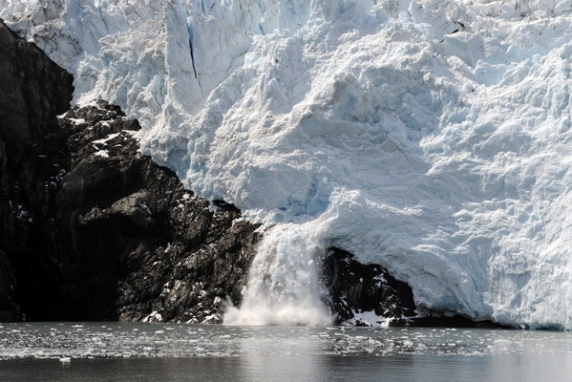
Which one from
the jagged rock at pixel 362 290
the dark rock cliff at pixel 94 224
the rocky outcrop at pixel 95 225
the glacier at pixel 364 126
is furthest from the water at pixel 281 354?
the rocky outcrop at pixel 95 225

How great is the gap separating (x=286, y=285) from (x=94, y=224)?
7590mm

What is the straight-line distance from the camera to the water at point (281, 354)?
16.6m

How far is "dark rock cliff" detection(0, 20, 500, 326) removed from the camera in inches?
1250

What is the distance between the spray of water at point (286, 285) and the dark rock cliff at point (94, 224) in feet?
1.66

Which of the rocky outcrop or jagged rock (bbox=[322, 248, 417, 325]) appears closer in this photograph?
jagged rock (bbox=[322, 248, 417, 325])

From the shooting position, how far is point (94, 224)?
33344 millimetres

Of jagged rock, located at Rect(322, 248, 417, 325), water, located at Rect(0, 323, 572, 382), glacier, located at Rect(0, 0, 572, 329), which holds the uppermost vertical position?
glacier, located at Rect(0, 0, 572, 329)

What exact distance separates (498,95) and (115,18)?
47.5 feet

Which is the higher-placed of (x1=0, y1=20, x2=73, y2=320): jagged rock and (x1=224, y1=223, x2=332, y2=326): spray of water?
(x1=0, y1=20, x2=73, y2=320): jagged rock

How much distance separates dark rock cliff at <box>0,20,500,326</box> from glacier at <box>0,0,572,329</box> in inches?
30.2

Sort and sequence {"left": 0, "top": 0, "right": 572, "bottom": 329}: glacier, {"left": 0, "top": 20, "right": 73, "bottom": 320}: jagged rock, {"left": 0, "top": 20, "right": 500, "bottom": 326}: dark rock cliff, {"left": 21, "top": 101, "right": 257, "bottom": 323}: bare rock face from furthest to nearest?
{"left": 0, "top": 20, "right": 73, "bottom": 320}: jagged rock
{"left": 21, "top": 101, "right": 257, "bottom": 323}: bare rock face
{"left": 0, "top": 20, "right": 500, "bottom": 326}: dark rock cliff
{"left": 0, "top": 0, "right": 572, "bottom": 329}: glacier

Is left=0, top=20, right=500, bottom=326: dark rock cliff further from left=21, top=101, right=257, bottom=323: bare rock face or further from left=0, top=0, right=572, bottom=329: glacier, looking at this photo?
left=0, top=0, right=572, bottom=329: glacier

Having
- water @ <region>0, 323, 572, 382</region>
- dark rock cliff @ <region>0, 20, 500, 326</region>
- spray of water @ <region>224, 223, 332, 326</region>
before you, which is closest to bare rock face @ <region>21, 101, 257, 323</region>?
dark rock cliff @ <region>0, 20, 500, 326</region>

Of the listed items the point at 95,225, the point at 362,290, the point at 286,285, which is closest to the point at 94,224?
the point at 95,225
